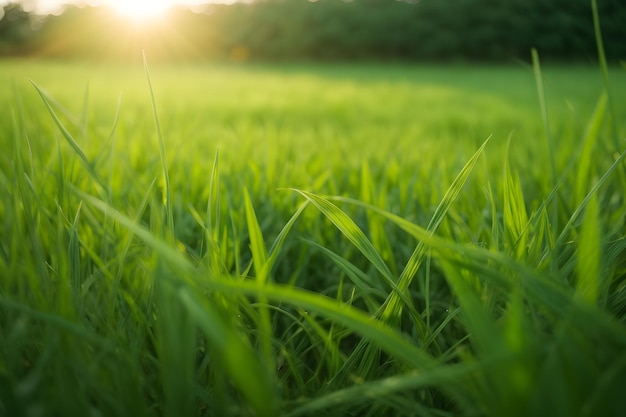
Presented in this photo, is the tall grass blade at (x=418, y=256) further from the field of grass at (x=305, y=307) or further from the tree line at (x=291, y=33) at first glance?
the tree line at (x=291, y=33)

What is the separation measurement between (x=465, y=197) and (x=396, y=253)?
225mm

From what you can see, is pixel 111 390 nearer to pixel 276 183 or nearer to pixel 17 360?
pixel 17 360

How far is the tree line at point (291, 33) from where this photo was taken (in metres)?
17.7

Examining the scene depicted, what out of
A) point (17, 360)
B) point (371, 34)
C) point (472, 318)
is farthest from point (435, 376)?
point (371, 34)

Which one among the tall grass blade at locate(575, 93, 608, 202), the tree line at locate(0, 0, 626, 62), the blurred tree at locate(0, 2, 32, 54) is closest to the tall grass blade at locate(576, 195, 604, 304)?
the tall grass blade at locate(575, 93, 608, 202)

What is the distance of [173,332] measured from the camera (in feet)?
0.88

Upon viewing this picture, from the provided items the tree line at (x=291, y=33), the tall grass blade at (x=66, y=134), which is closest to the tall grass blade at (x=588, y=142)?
the tall grass blade at (x=66, y=134)

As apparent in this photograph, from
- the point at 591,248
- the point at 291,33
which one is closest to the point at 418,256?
the point at 591,248

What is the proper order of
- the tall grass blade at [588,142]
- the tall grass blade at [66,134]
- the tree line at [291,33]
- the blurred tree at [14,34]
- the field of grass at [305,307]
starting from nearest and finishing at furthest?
1. the field of grass at [305,307]
2. the tall grass blade at [66,134]
3. the tall grass blade at [588,142]
4. the tree line at [291,33]
5. the blurred tree at [14,34]

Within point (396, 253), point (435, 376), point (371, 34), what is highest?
point (371, 34)

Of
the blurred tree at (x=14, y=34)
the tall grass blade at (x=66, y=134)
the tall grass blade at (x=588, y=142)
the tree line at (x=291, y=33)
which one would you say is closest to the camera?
the tall grass blade at (x=66, y=134)

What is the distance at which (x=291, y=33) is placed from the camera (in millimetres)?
20984

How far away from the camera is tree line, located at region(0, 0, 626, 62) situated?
1773 centimetres

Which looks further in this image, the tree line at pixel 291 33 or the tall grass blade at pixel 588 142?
the tree line at pixel 291 33
